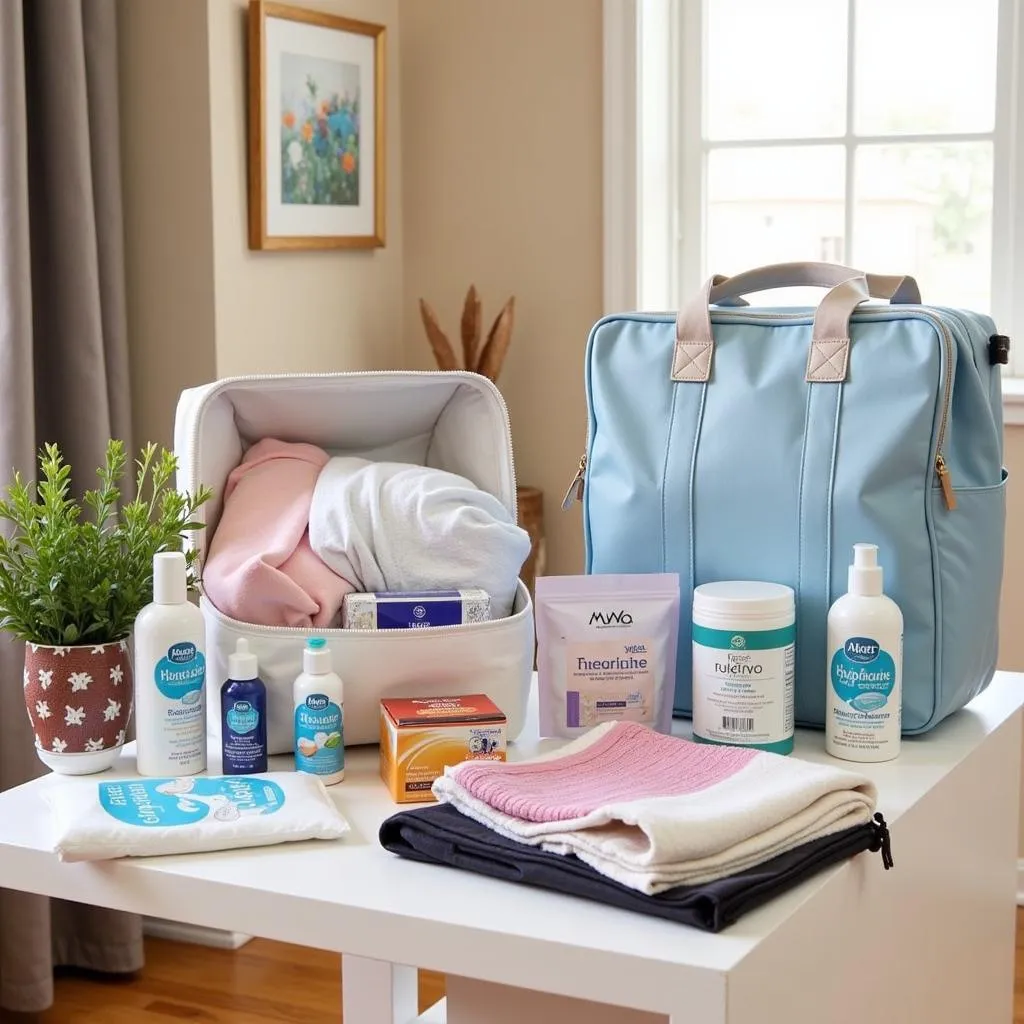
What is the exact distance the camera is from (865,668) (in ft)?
4.08

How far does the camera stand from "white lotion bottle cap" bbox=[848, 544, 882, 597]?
1231 millimetres

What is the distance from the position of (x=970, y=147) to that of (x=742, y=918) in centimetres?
206

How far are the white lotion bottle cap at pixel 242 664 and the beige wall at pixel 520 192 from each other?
1.61 meters

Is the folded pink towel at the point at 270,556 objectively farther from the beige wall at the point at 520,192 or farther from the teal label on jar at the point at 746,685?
the beige wall at the point at 520,192

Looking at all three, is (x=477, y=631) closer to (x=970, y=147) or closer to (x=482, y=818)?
(x=482, y=818)

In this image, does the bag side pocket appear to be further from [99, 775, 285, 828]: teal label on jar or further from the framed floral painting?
the framed floral painting

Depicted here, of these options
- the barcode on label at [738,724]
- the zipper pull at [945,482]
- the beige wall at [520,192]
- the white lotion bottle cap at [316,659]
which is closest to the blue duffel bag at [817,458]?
the zipper pull at [945,482]

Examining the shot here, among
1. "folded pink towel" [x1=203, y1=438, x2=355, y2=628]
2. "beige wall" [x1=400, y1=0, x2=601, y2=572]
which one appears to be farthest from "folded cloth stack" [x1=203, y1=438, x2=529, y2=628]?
"beige wall" [x1=400, y1=0, x2=601, y2=572]

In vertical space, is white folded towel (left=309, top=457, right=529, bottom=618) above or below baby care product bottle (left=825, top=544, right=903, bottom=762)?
above

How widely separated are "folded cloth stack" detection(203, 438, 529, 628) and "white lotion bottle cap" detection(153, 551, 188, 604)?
6 cm

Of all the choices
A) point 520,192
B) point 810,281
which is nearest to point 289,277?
point 520,192

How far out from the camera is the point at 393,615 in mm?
1269

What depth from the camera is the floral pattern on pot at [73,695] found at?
4.03ft

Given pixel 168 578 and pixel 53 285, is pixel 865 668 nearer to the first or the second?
pixel 168 578
